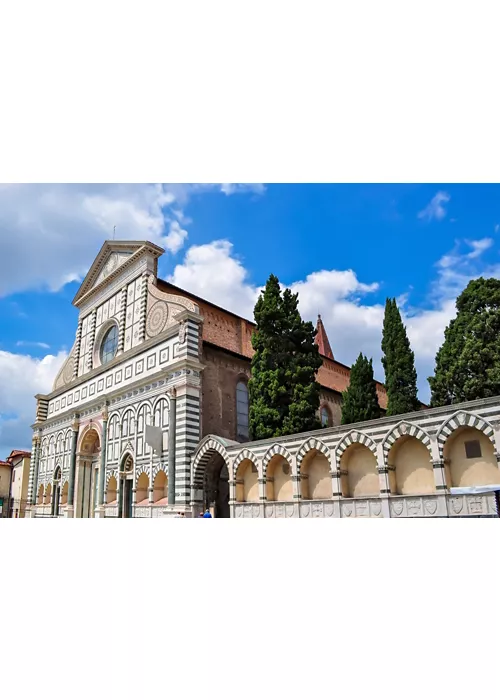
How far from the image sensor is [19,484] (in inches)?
1478

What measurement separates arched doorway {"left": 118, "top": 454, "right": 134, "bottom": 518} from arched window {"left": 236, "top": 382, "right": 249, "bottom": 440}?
527 cm

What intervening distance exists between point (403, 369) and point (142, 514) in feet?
43.9

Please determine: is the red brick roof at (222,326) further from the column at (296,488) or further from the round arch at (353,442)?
the round arch at (353,442)

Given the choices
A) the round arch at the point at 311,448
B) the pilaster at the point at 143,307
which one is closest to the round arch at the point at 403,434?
the round arch at the point at 311,448

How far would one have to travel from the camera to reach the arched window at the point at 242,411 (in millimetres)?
23352

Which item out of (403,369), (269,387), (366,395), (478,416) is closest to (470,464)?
(478,416)

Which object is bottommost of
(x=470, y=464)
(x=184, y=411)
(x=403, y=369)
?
(x=470, y=464)

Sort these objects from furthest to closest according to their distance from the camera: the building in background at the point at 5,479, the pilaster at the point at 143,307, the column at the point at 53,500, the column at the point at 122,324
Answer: the building in background at the point at 5,479
the column at the point at 53,500
the column at the point at 122,324
the pilaster at the point at 143,307

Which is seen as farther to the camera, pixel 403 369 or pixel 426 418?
pixel 403 369

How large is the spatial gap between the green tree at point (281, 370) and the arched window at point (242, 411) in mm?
3739

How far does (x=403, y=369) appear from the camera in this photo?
75.5 feet

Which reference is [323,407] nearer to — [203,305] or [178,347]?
[203,305]

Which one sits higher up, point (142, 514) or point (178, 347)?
point (178, 347)

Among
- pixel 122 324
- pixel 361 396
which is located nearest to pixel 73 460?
pixel 122 324
